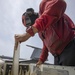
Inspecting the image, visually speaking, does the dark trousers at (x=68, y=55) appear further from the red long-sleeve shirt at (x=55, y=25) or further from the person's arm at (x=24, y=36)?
the person's arm at (x=24, y=36)

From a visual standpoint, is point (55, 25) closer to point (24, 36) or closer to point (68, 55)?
point (68, 55)

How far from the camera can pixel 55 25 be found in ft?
6.86

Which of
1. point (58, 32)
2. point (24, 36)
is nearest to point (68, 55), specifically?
point (58, 32)

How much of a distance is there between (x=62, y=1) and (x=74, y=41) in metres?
0.48

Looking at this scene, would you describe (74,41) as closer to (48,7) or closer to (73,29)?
(73,29)

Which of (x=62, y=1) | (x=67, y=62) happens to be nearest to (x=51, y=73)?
(x=67, y=62)

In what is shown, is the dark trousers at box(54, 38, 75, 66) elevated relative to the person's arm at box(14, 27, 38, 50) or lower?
lower

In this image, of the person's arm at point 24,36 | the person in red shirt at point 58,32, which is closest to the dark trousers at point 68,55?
the person in red shirt at point 58,32

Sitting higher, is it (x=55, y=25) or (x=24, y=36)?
(x=55, y=25)

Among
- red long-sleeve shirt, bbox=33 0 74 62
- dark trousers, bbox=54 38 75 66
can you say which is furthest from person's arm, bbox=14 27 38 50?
dark trousers, bbox=54 38 75 66

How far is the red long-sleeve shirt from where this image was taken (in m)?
1.78

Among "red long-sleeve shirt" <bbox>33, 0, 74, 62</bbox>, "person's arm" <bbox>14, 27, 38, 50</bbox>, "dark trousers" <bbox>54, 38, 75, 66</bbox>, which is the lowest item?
"dark trousers" <bbox>54, 38, 75, 66</bbox>

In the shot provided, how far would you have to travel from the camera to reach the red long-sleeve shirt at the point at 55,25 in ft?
5.85

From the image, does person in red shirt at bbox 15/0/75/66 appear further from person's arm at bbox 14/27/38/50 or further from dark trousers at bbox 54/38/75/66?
person's arm at bbox 14/27/38/50
